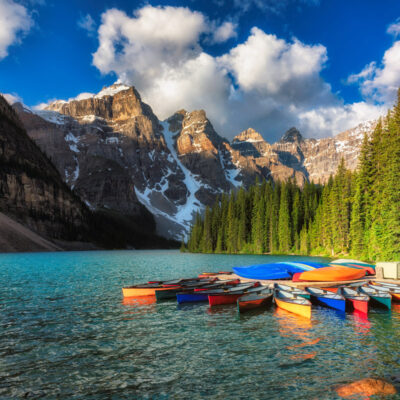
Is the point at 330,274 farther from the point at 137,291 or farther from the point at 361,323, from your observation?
the point at 137,291

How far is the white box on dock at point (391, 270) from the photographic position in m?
31.1

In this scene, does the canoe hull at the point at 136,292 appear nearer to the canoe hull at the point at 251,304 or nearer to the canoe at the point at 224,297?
the canoe at the point at 224,297

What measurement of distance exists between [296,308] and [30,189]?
174 metres

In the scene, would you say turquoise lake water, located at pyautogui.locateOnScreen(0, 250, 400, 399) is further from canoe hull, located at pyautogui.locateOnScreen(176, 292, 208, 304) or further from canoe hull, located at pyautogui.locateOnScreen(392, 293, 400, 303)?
canoe hull, located at pyautogui.locateOnScreen(392, 293, 400, 303)

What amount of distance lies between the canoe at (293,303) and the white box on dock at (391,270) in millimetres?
14632

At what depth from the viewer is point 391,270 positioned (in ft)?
103

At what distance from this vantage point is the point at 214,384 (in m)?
10.1

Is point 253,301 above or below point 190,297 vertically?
above

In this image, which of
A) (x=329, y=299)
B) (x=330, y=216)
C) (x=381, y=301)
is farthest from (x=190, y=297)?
(x=330, y=216)

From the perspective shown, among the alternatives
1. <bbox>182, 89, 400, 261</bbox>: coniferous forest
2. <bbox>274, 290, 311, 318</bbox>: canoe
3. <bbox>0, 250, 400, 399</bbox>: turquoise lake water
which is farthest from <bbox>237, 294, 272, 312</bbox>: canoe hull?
<bbox>182, 89, 400, 261</bbox>: coniferous forest

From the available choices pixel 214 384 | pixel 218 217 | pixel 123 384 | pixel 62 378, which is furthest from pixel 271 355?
pixel 218 217

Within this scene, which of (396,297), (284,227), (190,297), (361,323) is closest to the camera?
(361,323)

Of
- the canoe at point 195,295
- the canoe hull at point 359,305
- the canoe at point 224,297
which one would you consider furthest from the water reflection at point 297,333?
the canoe at point 195,295

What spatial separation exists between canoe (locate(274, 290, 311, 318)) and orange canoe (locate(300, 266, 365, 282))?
19.8 feet
